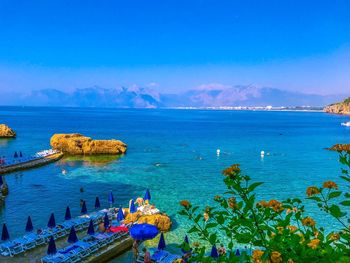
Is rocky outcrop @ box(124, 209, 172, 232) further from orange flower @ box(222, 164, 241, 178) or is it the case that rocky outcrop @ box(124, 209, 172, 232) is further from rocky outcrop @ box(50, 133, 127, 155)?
rocky outcrop @ box(50, 133, 127, 155)

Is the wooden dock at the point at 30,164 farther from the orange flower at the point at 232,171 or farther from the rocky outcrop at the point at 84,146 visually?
the orange flower at the point at 232,171

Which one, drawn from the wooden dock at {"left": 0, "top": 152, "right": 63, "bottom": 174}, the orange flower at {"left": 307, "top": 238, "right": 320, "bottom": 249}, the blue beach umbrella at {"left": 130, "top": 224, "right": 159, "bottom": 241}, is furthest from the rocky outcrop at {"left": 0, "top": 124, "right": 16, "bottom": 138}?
the orange flower at {"left": 307, "top": 238, "right": 320, "bottom": 249}

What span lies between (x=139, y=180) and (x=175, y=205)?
33.6 feet

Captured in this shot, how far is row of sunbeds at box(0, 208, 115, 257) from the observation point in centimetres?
1717

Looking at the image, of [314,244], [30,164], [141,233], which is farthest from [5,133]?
[314,244]

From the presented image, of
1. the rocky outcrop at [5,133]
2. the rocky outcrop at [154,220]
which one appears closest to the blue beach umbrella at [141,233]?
the rocky outcrop at [154,220]

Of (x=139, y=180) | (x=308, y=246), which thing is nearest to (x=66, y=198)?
(x=139, y=180)

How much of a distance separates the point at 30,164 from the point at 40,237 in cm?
2687

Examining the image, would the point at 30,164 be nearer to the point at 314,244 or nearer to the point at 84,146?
the point at 84,146

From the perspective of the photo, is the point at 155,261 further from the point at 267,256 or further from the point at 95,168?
the point at 95,168

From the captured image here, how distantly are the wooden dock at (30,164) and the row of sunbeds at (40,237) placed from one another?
865 inches

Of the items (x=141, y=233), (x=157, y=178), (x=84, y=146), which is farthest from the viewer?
(x=84, y=146)

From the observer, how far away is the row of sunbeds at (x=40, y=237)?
17.2m

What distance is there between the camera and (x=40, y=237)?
1853 centimetres
